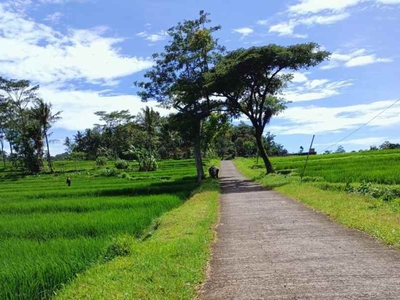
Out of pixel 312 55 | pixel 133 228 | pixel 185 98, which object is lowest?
pixel 133 228

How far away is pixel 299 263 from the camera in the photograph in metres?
6.21

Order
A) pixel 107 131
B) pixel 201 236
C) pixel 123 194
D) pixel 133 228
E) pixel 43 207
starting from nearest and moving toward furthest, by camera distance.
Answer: pixel 201 236 < pixel 133 228 < pixel 43 207 < pixel 123 194 < pixel 107 131

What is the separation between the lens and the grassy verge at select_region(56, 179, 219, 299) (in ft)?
17.0

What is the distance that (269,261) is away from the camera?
254 inches

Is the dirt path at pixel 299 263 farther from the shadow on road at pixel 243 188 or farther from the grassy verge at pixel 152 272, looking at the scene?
the shadow on road at pixel 243 188

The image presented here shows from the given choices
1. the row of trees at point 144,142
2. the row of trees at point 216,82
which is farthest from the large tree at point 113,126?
the row of trees at point 216,82

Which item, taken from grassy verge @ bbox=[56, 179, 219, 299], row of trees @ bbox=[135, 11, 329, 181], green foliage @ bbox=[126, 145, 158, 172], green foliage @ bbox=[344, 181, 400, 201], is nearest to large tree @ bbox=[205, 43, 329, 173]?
row of trees @ bbox=[135, 11, 329, 181]

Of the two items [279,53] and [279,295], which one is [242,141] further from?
[279,295]

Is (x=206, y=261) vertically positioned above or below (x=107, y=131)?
below

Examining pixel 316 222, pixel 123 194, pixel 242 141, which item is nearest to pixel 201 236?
pixel 316 222

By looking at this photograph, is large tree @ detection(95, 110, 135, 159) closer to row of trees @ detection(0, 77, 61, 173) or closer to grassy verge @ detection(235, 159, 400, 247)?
row of trees @ detection(0, 77, 61, 173)

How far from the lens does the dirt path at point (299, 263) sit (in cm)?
498

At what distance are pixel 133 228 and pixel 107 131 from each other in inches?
3108

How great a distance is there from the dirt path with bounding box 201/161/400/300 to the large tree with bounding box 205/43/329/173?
16.3 meters
